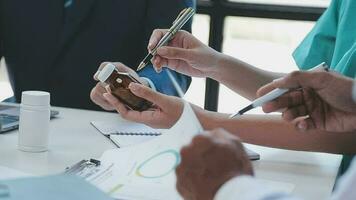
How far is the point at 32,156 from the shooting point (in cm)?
118

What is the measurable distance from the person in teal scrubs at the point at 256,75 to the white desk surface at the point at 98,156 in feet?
0.12

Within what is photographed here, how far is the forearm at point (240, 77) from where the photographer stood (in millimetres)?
1559

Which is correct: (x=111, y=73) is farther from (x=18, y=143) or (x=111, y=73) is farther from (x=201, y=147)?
(x=201, y=147)

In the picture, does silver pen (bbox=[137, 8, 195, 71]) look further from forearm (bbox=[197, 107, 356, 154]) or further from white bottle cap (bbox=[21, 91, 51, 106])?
white bottle cap (bbox=[21, 91, 51, 106])

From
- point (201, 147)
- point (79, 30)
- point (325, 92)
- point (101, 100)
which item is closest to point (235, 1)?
point (79, 30)

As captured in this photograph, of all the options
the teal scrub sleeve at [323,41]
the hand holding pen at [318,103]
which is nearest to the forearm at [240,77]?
the teal scrub sleeve at [323,41]

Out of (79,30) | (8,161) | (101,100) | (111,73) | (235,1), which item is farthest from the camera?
(235,1)

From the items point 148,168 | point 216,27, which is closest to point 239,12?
point 216,27

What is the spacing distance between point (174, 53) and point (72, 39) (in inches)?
20.6

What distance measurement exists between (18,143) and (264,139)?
0.51 metres

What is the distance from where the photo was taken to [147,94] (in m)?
1.22

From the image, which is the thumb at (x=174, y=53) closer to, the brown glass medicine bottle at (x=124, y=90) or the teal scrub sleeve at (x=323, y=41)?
the brown glass medicine bottle at (x=124, y=90)

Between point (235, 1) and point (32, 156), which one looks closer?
point (32, 156)

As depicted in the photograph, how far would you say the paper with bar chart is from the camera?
3.17 feet
